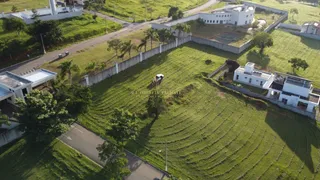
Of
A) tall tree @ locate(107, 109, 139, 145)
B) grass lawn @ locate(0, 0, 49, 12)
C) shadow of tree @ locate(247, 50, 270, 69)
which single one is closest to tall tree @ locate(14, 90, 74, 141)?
tall tree @ locate(107, 109, 139, 145)

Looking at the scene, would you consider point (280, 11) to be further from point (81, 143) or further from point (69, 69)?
point (81, 143)

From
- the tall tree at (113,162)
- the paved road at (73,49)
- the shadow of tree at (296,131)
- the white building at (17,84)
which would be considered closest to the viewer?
the tall tree at (113,162)

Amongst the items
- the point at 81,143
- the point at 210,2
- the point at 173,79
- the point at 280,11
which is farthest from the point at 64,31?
the point at 280,11

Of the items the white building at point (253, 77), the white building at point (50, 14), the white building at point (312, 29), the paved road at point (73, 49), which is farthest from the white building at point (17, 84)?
the white building at point (312, 29)

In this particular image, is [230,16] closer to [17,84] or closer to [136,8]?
[136,8]

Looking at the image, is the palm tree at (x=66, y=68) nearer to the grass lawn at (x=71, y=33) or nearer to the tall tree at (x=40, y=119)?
the tall tree at (x=40, y=119)

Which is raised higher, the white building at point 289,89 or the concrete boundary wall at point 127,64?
the concrete boundary wall at point 127,64

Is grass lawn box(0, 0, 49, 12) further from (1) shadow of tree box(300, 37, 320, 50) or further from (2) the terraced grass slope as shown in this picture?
(1) shadow of tree box(300, 37, 320, 50)

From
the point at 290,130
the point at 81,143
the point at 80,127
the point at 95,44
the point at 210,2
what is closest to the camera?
the point at 81,143
